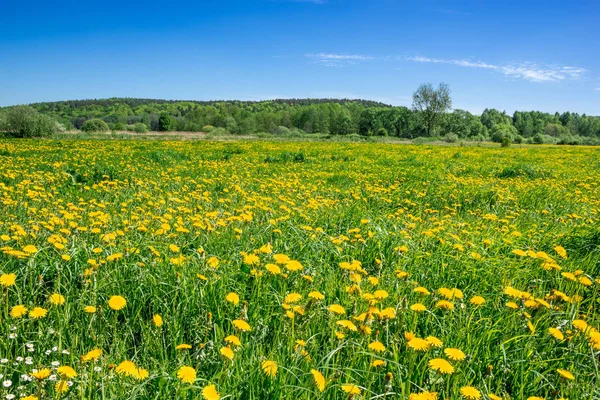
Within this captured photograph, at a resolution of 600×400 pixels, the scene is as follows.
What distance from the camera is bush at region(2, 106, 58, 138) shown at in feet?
85.9

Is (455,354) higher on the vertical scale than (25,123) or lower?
lower

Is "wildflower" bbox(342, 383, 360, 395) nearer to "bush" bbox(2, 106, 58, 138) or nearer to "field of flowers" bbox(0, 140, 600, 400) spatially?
"field of flowers" bbox(0, 140, 600, 400)

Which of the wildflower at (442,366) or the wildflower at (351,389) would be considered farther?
the wildflower at (442,366)

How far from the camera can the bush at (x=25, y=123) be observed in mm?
26172

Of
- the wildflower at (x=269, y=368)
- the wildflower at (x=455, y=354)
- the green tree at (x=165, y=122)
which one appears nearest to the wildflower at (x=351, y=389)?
the wildflower at (x=269, y=368)

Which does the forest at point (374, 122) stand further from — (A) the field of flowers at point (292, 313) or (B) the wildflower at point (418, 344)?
(B) the wildflower at point (418, 344)

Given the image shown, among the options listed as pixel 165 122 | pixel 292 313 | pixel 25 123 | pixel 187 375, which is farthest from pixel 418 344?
pixel 165 122

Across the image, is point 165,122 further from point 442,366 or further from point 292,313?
point 442,366

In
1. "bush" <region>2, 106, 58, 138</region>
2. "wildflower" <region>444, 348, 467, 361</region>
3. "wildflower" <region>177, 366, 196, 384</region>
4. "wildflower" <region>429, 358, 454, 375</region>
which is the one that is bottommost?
"wildflower" <region>177, 366, 196, 384</region>

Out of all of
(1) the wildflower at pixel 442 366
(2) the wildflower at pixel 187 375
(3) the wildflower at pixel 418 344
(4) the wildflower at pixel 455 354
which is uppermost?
(3) the wildflower at pixel 418 344

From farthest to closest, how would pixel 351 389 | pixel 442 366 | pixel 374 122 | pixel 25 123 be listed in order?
pixel 374 122
pixel 25 123
pixel 442 366
pixel 351 389

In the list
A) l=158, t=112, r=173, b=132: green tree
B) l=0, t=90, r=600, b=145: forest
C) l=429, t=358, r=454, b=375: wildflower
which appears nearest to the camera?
l=429, t=358, r=454, b=375: wildflower

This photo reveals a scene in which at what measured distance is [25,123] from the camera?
2619 centimetres

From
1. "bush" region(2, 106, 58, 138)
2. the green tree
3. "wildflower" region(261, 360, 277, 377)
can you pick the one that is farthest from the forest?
"wildflower" region(261, 360, 277, 377)
